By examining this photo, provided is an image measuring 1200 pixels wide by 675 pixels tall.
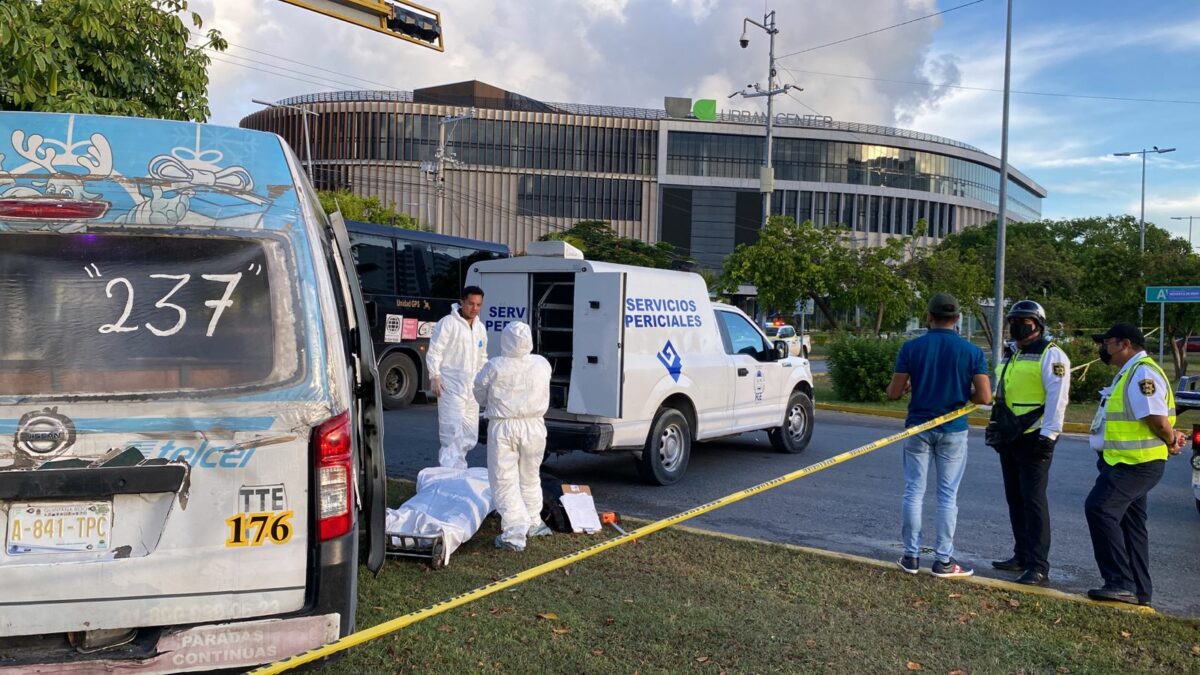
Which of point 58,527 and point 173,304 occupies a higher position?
point 173,304

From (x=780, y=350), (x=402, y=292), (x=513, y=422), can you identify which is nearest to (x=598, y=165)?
(x=402, y=292)

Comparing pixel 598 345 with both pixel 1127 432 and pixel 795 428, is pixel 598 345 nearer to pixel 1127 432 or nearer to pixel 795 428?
pixel 795 428

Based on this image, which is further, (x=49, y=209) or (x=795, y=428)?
(x=795, y=428)

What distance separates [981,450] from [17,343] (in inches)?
456

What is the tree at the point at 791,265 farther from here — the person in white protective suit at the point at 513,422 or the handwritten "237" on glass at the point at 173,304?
the handwritten "237" on glass at the point at 173,304

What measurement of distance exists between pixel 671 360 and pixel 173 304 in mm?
6271

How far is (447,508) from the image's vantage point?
6.34 metres

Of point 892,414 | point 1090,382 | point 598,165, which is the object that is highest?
point 598,165

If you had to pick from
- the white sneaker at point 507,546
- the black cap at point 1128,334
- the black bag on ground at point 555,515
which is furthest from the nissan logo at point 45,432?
the black cap at point 1128,334

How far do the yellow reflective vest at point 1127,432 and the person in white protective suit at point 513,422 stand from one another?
3451 millimetres

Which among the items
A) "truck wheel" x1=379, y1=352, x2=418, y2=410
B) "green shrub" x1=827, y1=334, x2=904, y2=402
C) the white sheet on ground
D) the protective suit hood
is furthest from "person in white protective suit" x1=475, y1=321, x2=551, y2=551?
"green shrub" x1=827, y1=334, x2=904, y2=402

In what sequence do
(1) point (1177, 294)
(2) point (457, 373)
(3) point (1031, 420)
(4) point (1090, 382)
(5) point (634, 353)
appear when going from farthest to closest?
(1) point (1177, 294) < (4) point (1090, 382) < (5) point (634, 353) < (2) point (457, 373) < (3) point (1031, 420)

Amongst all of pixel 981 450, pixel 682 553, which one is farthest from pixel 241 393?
pixel 981 450

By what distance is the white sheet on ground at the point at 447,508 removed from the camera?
6004 millimetres
